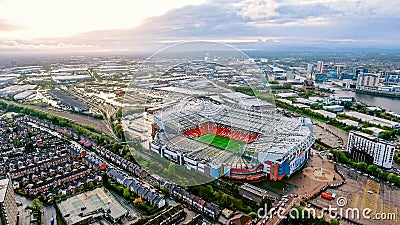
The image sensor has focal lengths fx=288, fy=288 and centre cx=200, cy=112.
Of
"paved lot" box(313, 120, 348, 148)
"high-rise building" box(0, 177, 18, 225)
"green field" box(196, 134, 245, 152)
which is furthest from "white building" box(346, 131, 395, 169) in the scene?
"high-rise building" box(0, 177, 18, 225)

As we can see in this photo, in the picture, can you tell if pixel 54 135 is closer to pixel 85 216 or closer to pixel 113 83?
pixel 85 216

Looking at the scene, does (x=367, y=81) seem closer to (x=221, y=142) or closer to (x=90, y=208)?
(x=221, y=142)

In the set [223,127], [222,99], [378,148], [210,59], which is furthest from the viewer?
[222,99]

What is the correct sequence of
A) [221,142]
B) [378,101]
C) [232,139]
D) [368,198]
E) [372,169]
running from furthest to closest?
[378,101], [232,139], [221,142], [372,169], [368,198]

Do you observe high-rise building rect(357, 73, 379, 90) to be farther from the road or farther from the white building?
the road

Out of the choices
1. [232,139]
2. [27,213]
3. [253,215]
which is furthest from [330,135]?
[27,213]

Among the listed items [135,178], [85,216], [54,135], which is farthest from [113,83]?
[85,216]

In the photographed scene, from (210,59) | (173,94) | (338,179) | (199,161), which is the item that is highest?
(210,59)

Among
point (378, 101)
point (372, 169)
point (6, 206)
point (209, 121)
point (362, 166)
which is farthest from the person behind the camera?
point (378, 101)

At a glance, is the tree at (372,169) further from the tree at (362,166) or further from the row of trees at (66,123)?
the row of trees at (66,123)
